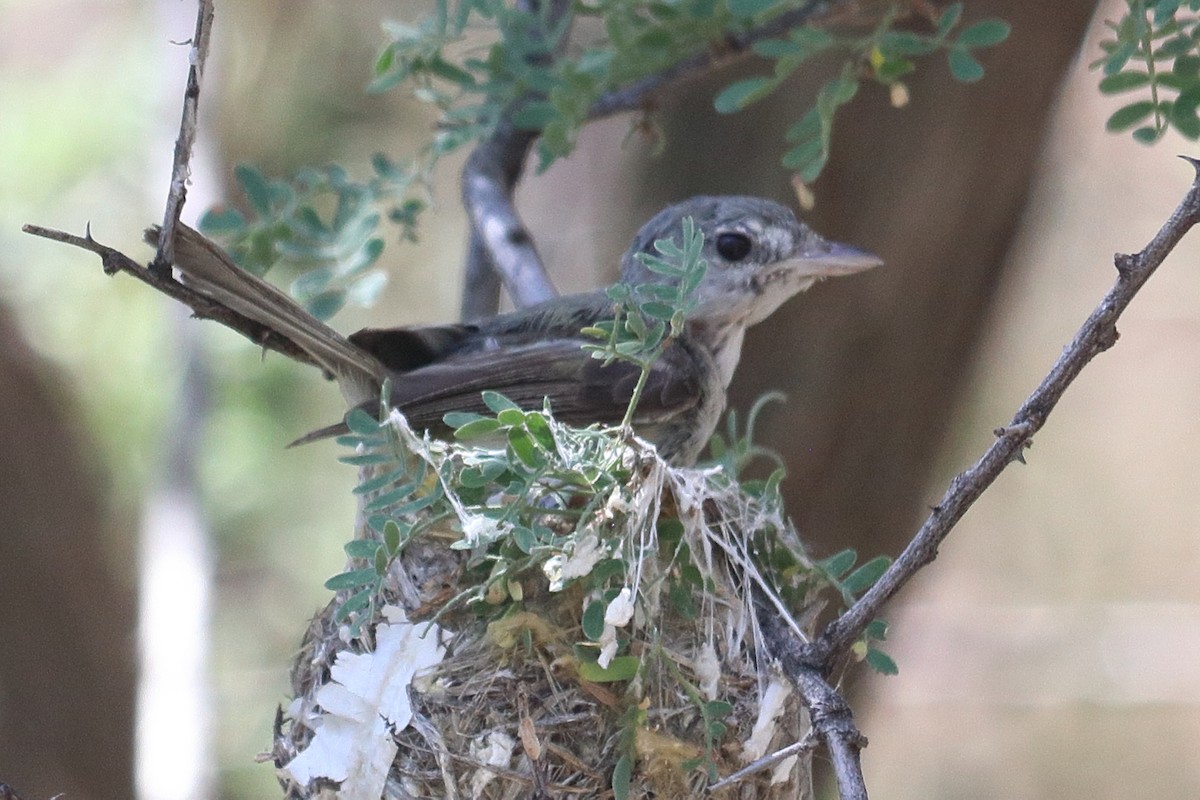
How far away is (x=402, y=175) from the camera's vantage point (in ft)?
10.8

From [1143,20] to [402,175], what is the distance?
68.9 inches

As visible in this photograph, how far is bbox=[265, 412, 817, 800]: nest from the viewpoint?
2.08 meters

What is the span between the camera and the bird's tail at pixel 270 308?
82.7 inches

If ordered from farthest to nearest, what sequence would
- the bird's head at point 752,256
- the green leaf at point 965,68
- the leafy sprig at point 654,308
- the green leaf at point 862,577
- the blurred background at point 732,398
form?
the blurred background at point 732,398, the bird's head at point 752,256, the green leaf at point 965,68, the green leaf at point 862,577, the leafy sprig at point 654,308

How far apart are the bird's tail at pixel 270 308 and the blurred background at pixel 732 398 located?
615mm

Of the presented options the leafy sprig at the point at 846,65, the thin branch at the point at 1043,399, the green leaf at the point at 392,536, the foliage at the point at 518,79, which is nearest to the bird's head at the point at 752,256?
the foliage at the point at 518,79

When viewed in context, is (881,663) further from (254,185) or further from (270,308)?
(254,185)

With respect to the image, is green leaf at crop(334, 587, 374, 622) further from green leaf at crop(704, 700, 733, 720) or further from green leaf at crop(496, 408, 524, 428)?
green leaf at crop(704, 700, 733, 720)

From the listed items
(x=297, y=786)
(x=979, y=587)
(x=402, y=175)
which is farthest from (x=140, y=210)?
(x=979, y=587)

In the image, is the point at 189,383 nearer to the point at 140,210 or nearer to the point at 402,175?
the point at 140,210

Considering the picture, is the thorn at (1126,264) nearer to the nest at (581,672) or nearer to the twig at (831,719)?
the twig at (831,719)

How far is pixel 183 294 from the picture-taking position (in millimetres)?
1982

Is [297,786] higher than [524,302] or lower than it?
lower

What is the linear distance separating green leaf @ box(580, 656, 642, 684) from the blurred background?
56.7 inches
